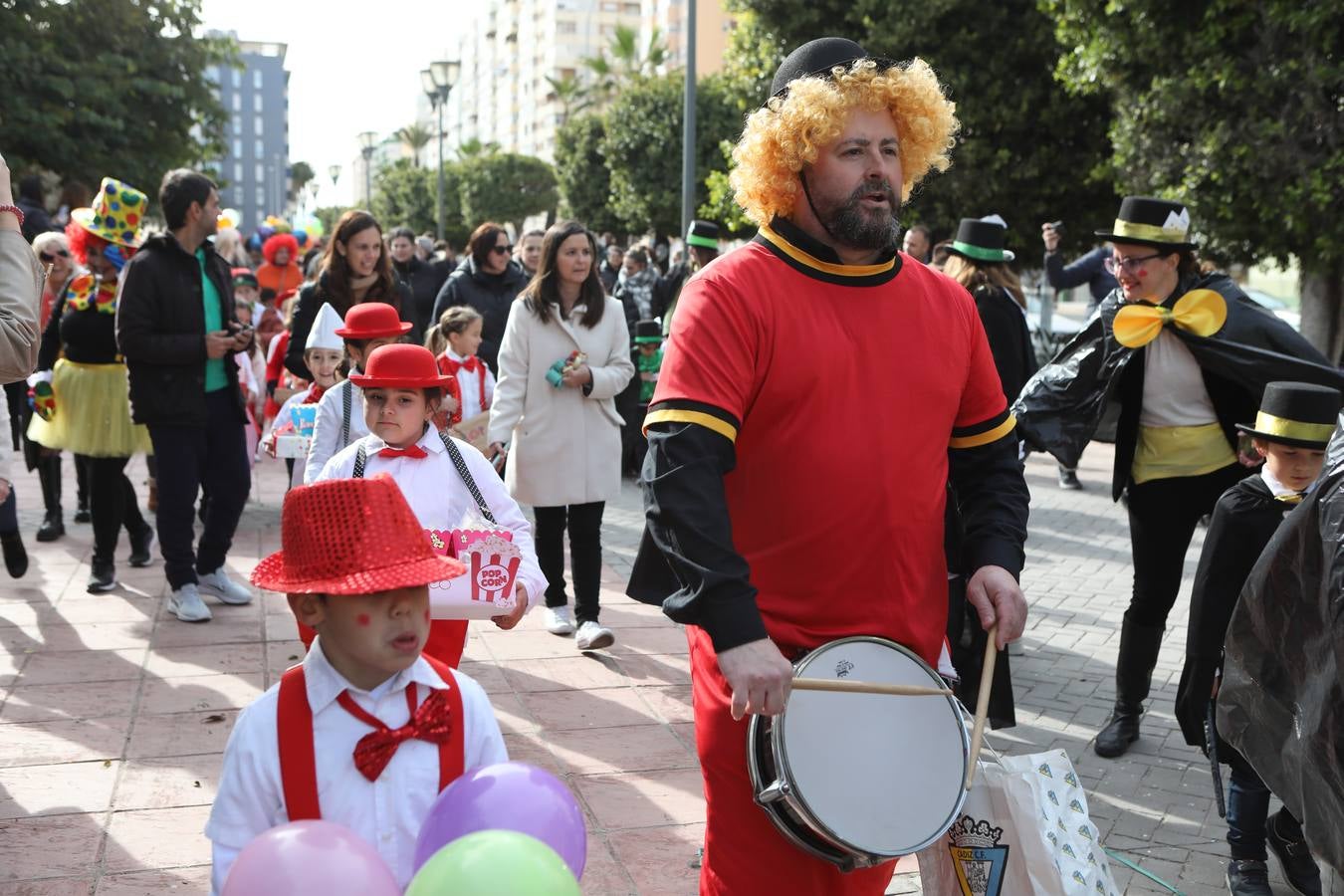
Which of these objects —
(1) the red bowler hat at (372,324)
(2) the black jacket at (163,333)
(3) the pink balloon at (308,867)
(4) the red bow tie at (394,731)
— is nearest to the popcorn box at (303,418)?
(2) the black jacket at (163,333)

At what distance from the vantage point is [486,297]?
8742mm

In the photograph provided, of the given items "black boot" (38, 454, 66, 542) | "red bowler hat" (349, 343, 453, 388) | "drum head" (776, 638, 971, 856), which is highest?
"red bowler hat" (349, 343, 453, 388)

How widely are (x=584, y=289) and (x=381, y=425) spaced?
8.91 ft

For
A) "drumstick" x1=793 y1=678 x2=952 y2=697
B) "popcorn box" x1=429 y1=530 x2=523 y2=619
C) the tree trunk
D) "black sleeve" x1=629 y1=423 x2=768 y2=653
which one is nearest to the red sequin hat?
"black sleeve" x1=629 y1=423 x2=768 y2=653

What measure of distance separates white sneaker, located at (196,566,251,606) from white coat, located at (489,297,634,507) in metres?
1.67

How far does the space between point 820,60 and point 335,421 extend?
2.88 metres

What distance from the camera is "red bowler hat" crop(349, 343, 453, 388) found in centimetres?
433

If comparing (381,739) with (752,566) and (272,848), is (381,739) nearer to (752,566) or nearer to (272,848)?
(272,848)

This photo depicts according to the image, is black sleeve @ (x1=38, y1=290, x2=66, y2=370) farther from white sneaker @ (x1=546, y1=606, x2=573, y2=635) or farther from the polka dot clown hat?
white sneaker @ (x1=546, y1=606, x2=573, y2=635)

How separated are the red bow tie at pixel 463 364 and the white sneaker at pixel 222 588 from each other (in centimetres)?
162

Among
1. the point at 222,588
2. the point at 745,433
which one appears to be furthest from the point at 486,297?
the point at 745,433

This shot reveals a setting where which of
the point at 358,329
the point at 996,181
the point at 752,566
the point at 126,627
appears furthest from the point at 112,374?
the point at 996,181

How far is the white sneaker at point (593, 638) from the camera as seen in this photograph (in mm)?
6523

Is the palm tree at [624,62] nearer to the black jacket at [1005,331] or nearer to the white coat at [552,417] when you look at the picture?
the white coat at [552,417]
